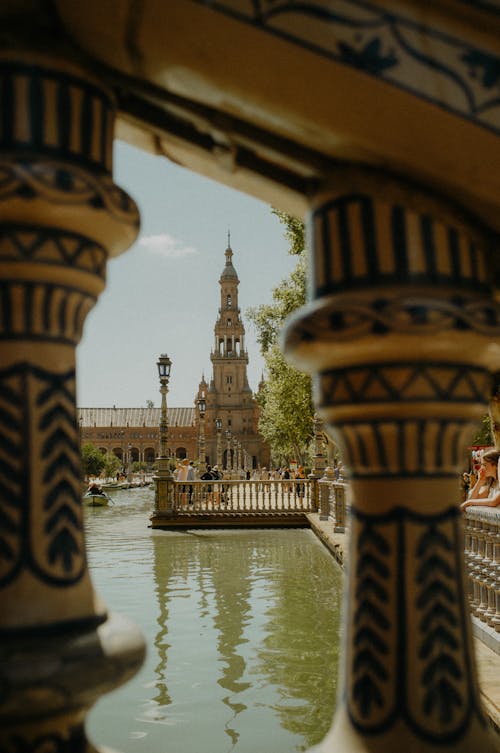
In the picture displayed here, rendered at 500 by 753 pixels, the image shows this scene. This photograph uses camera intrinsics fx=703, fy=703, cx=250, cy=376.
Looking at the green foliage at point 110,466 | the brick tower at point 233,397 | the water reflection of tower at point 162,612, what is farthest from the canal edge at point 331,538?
the brick tower at point 233,397

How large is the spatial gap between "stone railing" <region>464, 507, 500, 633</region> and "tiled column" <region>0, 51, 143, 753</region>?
431cm

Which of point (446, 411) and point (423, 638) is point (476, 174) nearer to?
point (446, 411)

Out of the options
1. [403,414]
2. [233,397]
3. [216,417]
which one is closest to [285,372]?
[403,414]

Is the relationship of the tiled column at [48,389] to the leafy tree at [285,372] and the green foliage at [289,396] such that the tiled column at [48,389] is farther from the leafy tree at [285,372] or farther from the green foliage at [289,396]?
the green foliage at [289,396]

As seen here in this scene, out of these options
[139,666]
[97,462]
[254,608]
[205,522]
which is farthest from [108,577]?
[97,462]

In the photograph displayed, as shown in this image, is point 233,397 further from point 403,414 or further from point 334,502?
point 403,414

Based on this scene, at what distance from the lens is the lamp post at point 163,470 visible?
19.9 meters

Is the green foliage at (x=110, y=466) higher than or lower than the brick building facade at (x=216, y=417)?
lower

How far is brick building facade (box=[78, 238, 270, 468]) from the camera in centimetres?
11512

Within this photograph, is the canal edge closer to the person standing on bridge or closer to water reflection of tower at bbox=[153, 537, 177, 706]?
water reflection of tower at bbox=[153, 537, 177, 706]

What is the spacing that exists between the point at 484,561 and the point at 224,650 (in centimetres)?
272

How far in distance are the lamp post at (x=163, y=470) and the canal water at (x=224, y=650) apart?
600cm

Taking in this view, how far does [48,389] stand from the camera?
1.01 meters

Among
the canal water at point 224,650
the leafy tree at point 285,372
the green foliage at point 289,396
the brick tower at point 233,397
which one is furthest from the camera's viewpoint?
the brick tower at point 233,397
